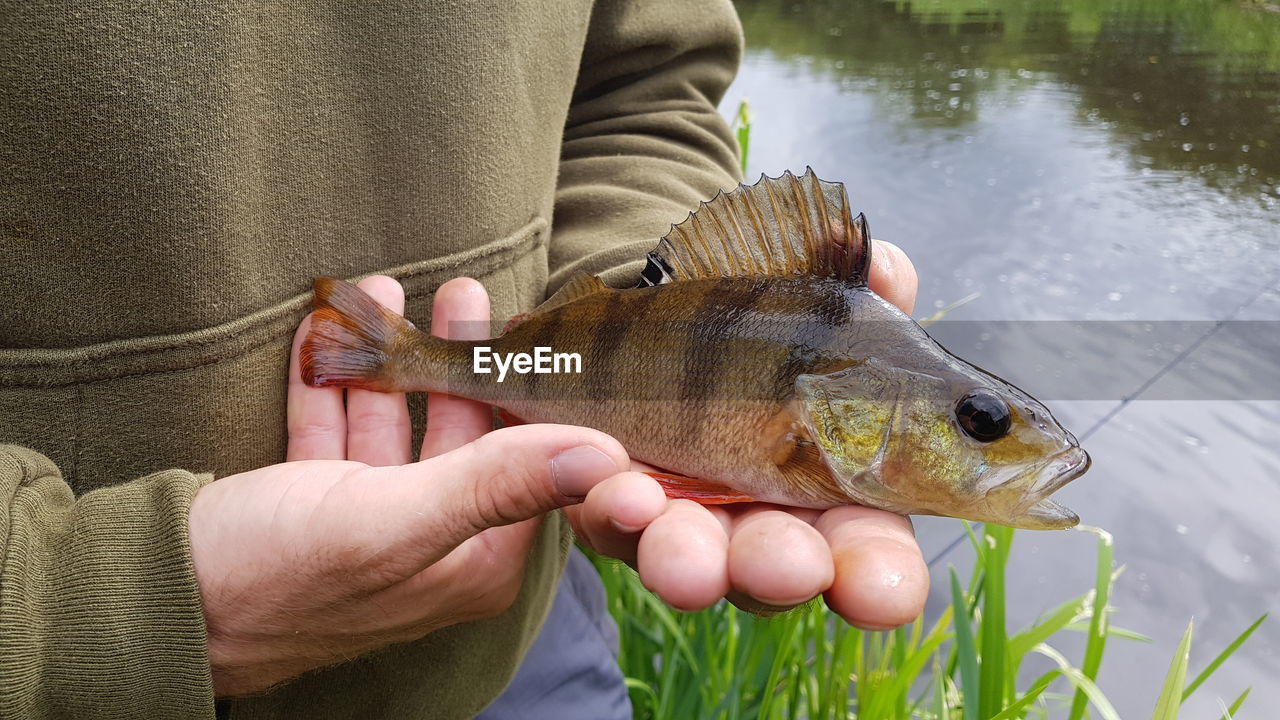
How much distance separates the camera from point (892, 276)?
1.25 metres

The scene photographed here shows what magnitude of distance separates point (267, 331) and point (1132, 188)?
3.27 meters

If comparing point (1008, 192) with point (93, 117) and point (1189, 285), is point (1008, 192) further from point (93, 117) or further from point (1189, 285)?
point (93, 117)

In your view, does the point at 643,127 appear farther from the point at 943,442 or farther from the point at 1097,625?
the point at 1097,625

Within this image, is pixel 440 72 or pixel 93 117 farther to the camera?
pixel 440 72

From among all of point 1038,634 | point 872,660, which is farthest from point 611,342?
point 872,660

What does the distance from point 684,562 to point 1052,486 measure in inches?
19.0

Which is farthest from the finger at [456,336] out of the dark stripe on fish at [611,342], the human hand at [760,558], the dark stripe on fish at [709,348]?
the human hand at [760,558]

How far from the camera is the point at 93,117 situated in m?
1.00

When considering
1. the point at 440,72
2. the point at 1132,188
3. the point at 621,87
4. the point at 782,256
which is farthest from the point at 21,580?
the point at 1132,188

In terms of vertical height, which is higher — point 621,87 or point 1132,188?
point 621,87

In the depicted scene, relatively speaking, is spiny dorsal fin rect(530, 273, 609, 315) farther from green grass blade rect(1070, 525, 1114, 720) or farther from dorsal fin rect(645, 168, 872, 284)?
green grass blade rect(1070, 525, 1114, 720)

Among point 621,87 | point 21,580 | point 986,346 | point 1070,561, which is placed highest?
point 621,87

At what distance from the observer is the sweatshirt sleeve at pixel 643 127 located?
65.7 inches

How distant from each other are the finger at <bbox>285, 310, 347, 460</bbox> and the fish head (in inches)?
27.0
